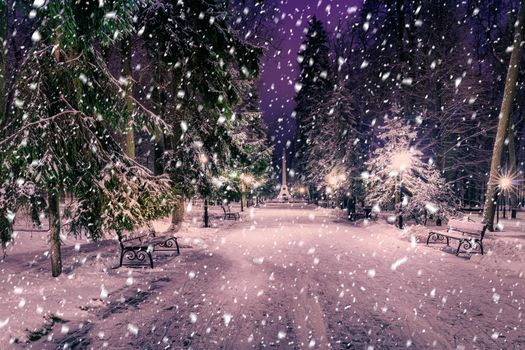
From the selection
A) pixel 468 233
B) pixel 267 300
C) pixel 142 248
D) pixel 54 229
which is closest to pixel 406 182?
pixel 468 233

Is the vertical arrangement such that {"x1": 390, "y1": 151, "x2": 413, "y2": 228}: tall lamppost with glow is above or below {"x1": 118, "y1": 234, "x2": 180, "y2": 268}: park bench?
above

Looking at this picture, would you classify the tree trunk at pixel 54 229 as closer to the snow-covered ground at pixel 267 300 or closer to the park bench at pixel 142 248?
the snow-covered ground at pixel 267 300

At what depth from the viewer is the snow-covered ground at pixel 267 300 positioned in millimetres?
4855

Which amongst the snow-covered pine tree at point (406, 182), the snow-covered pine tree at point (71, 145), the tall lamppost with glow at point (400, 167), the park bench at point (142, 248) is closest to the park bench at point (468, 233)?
the snow-covered pine tree at point (406, 182)

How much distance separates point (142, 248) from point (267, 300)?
12.8 feet

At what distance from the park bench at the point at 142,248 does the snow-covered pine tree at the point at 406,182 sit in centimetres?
1046

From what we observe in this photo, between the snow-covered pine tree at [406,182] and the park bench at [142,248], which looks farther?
the snow-covered pine tree at [406,182]

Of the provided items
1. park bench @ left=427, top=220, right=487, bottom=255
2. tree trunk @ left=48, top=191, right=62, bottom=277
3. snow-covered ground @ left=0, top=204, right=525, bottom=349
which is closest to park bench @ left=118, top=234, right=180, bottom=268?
snow-covered ground @ left=0, top=204, right=525, bottom=349

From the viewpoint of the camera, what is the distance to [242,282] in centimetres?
766

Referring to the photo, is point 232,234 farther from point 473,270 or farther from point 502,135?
point 502,135

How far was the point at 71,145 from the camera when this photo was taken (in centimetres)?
630

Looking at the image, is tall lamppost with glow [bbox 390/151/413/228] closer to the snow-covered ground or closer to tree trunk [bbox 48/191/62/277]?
the snow-covered ground

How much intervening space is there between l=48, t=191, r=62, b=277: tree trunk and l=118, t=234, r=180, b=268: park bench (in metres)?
1.59

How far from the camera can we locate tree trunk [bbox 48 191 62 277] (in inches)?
274
